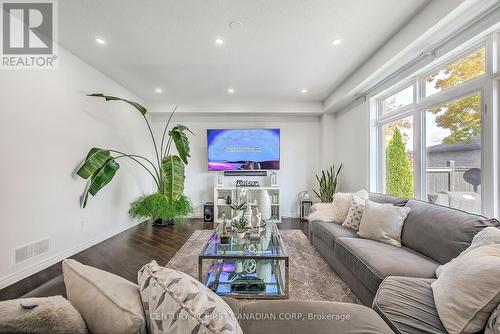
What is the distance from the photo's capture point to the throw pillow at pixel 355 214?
262 centimetres

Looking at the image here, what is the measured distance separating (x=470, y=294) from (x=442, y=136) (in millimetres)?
1995

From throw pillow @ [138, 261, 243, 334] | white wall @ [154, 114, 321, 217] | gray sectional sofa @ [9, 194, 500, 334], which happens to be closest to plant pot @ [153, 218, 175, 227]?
white wall @ [154, 114, 321, 217]

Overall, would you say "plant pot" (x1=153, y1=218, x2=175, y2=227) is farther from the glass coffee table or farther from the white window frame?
the white window frame

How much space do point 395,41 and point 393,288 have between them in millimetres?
2576

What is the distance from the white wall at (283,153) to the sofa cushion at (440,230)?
2.89m

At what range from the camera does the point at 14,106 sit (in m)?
2.18

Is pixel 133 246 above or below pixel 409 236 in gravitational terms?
below

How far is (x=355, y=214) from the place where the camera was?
2.65 meters

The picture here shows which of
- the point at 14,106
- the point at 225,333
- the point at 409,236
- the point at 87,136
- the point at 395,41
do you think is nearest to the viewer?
the point at 225,333

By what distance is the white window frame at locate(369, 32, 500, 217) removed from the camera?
184cm

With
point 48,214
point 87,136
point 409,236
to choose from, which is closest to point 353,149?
point 409,236

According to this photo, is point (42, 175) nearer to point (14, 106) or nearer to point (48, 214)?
point (48, 214)

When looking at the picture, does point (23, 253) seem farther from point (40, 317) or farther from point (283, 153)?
point (283, 153)

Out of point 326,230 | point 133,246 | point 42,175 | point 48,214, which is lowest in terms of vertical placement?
point 133,246
